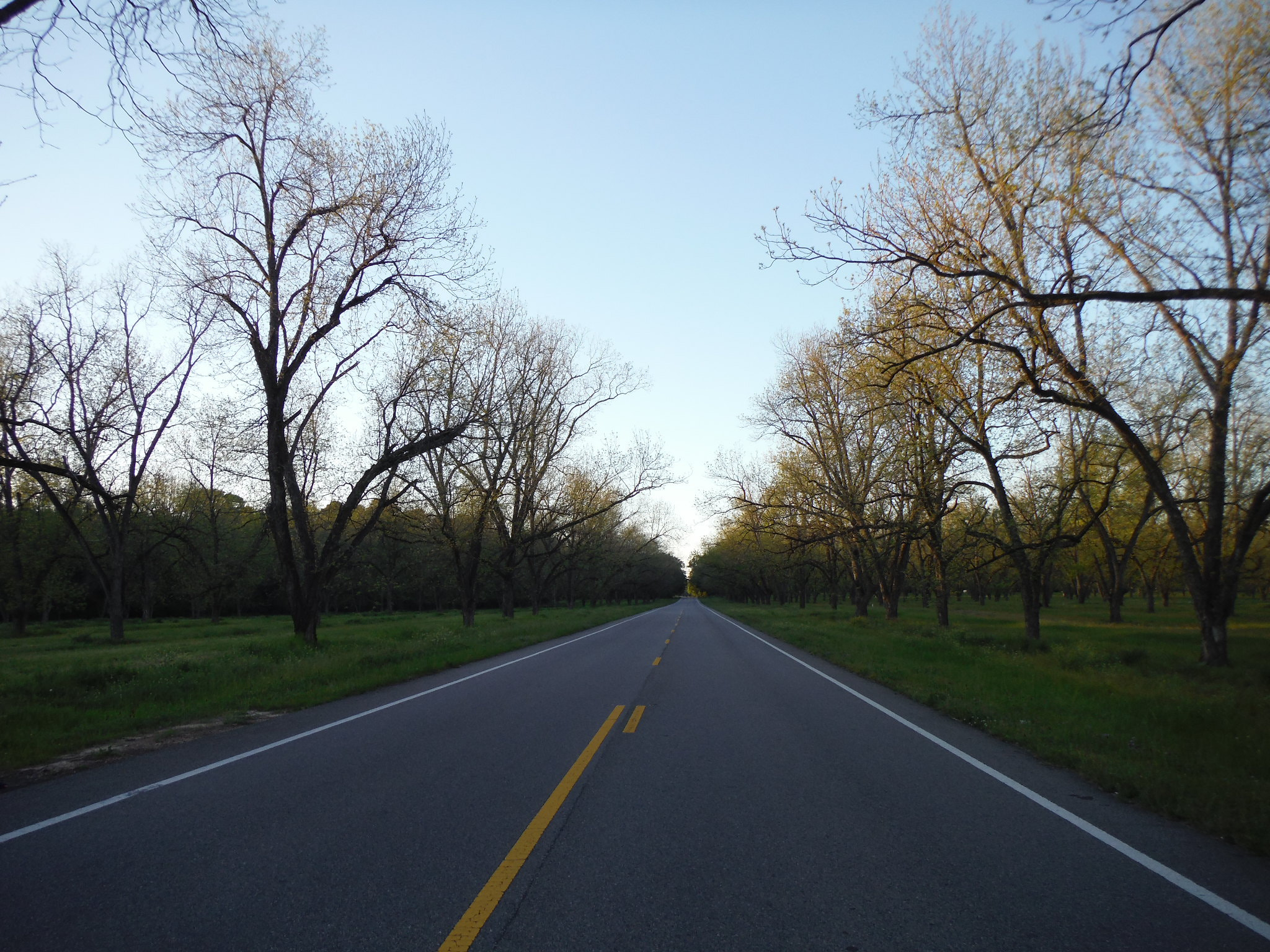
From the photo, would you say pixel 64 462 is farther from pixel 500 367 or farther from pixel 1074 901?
pixel 1074 901

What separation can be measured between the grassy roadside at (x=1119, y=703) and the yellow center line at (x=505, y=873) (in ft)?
15.6

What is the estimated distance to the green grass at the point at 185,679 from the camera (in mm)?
8570

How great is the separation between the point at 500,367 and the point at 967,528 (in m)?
20.9

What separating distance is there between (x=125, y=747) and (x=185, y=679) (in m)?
4.70

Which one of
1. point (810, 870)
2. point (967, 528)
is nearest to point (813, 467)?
point (967, 528)

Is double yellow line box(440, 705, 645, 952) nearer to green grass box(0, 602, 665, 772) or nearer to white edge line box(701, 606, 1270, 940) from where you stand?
white edge line box(701, 606, 1270, 940)

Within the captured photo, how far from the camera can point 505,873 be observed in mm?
4023

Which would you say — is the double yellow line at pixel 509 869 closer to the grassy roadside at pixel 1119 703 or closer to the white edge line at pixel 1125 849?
the white edge line at pixel 1125 849

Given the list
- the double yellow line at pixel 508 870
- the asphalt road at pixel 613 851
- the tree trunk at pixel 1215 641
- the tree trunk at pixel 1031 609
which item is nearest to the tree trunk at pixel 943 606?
the tree trunk at pixel 1031 609

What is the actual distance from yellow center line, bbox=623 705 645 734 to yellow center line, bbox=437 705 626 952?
1757 millimetres

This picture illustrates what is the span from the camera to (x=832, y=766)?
6711 mm

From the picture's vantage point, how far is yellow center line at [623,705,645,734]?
8.30 m

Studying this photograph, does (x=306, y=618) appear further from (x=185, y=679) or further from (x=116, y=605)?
(x=116, y=605)

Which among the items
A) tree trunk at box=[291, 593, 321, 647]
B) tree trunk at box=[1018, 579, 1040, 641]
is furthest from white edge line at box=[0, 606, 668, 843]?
tree trunk at box=[1018, 579, 1040, 641]
